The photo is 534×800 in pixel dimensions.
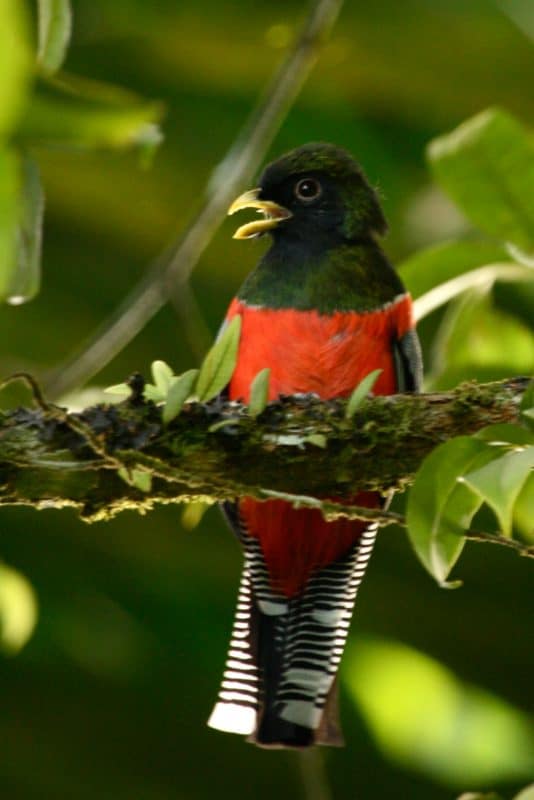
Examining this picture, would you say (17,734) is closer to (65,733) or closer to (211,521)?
(65,733)

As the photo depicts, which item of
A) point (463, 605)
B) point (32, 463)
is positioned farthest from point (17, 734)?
point (32, 463)

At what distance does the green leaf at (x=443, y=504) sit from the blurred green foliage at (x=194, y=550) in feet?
5.65

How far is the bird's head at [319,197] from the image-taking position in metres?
3.40

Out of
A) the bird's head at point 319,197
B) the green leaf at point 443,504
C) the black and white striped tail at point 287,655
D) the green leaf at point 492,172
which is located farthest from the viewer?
the bird's head at point 319,197

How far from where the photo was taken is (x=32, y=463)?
7.05 ft

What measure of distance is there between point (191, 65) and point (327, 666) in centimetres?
145

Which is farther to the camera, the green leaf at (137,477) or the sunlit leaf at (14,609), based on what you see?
the sunlit leaf at (14,609)

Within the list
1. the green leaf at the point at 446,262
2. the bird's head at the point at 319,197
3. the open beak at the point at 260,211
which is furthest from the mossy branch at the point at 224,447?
the bird's head at the point at 319,197

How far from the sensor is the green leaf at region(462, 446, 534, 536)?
4.60ft

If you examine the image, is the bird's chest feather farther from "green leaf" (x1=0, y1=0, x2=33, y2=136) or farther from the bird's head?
"green leaf" (x1=0, y1=0, x2=33, y2=136)

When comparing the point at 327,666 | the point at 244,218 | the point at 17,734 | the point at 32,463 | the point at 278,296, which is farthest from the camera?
the point at 244,218

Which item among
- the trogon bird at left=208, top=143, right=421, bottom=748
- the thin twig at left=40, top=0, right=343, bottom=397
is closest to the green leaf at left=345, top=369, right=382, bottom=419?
the trogon bird at left=208, top=143, right=421, bottom=748

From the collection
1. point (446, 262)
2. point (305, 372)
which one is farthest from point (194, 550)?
point (446, 262)

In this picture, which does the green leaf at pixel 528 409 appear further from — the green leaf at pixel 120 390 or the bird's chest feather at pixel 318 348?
the bird's chest feather at pixel 318 348
